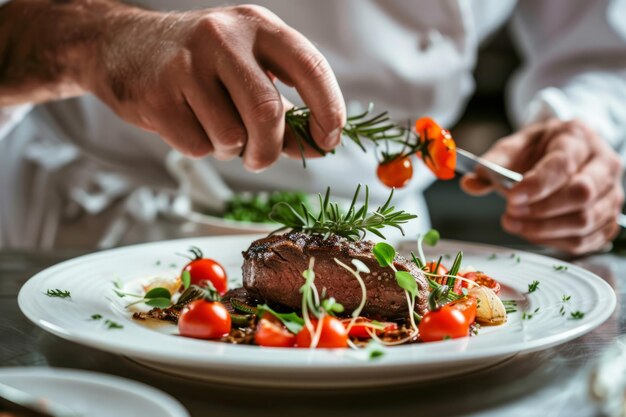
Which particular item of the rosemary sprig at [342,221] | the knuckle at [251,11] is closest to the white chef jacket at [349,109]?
the knuckle at [251,11]

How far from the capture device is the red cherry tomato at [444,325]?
1041 mm

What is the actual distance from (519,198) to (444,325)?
2.83 ft

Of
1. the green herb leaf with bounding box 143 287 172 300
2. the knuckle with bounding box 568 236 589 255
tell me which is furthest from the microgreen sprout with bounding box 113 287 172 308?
the knuckle with bounding box 568 236 589 255

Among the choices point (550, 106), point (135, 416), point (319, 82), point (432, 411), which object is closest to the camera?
point (135, 416)

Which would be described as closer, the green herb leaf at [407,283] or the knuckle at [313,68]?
→ the green herb leaf at [407,283]

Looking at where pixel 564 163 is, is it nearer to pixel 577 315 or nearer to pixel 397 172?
pixel 397 172

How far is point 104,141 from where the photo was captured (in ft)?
8.13

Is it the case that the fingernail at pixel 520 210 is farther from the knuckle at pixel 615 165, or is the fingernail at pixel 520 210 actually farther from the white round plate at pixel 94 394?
the white round plate at pixel 94 394

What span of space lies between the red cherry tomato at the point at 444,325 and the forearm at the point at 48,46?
3.18ft

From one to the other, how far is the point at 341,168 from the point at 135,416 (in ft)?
5.85

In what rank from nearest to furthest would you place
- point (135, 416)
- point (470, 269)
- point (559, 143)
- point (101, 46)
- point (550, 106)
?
1. point (135, 416)
2. point (470, 269)
3. point (101, 46)
4. point (559, 143)
5. point (550, 106)

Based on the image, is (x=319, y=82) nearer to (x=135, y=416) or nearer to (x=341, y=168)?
(x=135, y=416)

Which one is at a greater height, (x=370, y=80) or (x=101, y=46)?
(x=101, y=46)

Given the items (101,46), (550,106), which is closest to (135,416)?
(101,46)
